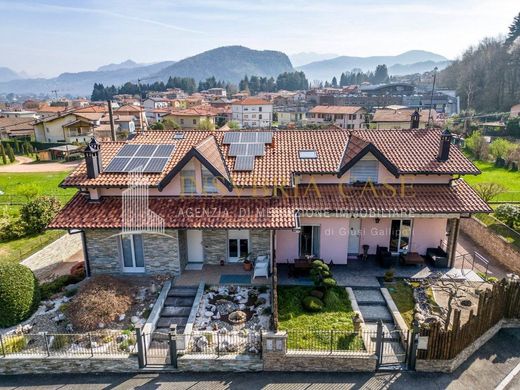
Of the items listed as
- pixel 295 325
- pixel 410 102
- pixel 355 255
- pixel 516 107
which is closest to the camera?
pixel 295 325

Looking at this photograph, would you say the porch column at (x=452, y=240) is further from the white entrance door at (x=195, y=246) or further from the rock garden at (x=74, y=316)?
the rock garden at (x=74, y=316)

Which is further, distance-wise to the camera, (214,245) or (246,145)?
(246,145)

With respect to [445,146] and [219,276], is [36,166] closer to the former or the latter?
[219,276]

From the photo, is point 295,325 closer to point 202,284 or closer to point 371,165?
point 202,284

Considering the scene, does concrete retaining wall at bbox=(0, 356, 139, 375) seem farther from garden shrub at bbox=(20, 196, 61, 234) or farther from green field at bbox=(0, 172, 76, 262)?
garden shrub at bbox=(20, 196, 61, 234)

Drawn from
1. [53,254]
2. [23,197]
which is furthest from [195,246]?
[23,197]

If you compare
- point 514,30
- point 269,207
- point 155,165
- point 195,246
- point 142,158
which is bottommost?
point 195,246

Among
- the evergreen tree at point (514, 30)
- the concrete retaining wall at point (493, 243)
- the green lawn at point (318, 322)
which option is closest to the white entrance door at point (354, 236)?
the green lawn at point (318, 322)

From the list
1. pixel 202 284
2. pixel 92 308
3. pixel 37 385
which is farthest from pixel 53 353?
pixel 202 284
